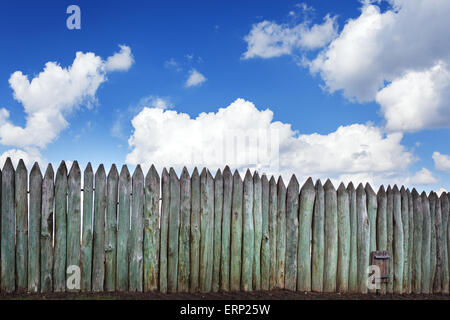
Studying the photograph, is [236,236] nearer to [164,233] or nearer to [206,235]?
[206,235]

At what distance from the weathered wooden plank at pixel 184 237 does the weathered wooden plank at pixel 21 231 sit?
2815 mm

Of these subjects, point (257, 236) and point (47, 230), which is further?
point (257, 236)

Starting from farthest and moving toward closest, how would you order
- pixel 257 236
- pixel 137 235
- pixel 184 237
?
pixel 257 236
pixel 184 237
pixel 137 235

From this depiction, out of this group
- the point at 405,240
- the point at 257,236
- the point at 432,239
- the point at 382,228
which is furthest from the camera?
the point at 432,239

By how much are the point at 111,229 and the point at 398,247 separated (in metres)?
6.24

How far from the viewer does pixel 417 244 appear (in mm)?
8914

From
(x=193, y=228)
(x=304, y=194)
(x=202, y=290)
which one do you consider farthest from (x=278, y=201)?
(x=202, y=290)

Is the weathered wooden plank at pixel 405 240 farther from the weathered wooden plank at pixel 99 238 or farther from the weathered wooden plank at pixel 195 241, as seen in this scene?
the weathered wooden plank at pixel 99 238

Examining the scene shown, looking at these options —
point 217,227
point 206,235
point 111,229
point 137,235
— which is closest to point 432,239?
point 217,227

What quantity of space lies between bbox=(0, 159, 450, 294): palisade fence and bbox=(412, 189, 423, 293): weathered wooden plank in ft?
5.61

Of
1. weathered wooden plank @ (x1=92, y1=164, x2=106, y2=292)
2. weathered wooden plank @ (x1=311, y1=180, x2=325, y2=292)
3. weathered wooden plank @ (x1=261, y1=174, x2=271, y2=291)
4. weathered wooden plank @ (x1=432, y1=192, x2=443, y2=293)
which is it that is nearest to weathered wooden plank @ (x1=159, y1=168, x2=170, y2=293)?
weathered wooden plank @ (x1=92, y1=164, x2=106, y2=292)

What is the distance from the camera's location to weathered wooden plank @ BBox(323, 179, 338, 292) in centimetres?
790
